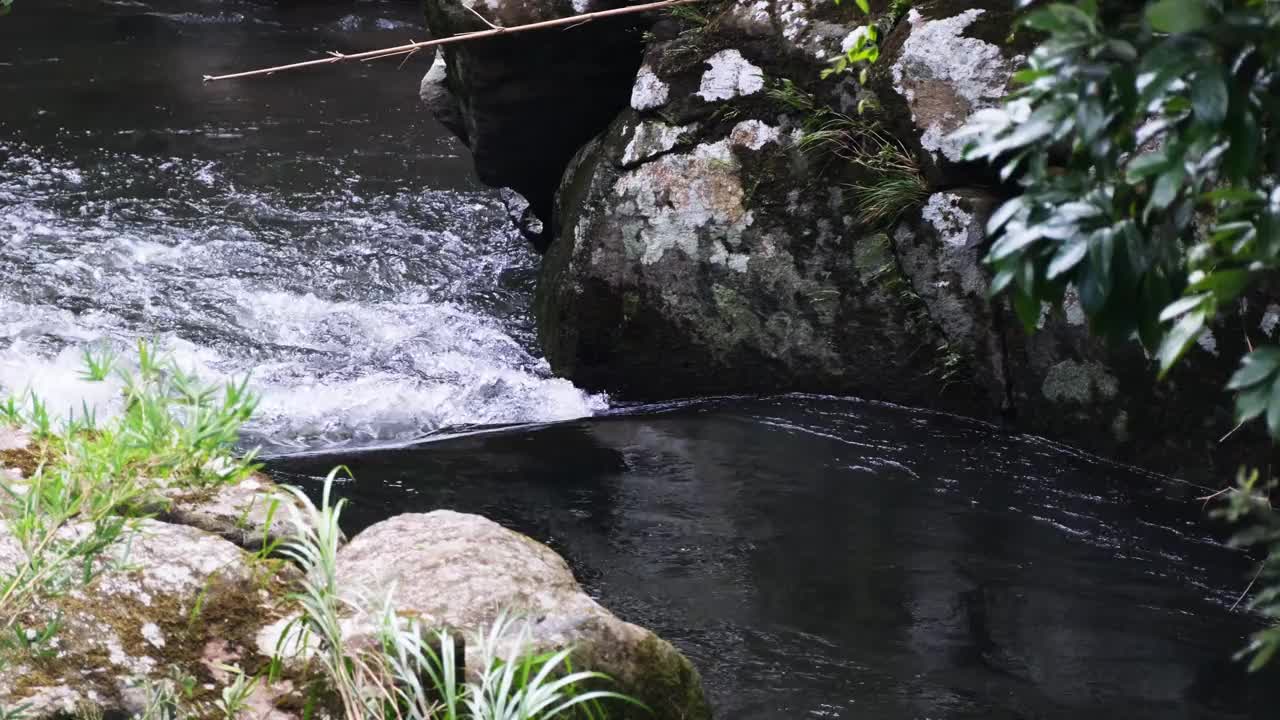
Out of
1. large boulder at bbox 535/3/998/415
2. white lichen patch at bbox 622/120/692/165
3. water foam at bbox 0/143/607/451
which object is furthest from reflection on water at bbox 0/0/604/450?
white lichen patch at bbox 622/120/692/165

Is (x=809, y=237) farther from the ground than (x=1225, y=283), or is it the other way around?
(x=1225, y=283)

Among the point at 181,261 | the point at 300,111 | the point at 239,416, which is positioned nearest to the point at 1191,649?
the point at 239,416

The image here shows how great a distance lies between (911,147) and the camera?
613 cm

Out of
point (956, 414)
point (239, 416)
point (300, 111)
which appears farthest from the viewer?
point (300, 111)

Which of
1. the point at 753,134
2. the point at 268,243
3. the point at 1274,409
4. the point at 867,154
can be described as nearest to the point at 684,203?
the point at 753,134

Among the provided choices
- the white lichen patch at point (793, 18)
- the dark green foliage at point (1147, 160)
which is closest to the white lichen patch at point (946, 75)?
the white lichen patch at point (793, 18)

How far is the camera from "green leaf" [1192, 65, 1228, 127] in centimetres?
137

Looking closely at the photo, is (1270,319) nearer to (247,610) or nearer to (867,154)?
(867,154)

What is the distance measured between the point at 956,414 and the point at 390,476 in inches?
115

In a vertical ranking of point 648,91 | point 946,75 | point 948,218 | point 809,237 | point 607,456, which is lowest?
point 607,456

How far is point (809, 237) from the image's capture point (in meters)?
6.33

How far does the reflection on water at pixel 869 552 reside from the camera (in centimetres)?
400

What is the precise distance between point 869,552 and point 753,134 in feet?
8.73

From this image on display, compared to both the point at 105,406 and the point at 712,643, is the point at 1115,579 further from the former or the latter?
the point at 105,406
